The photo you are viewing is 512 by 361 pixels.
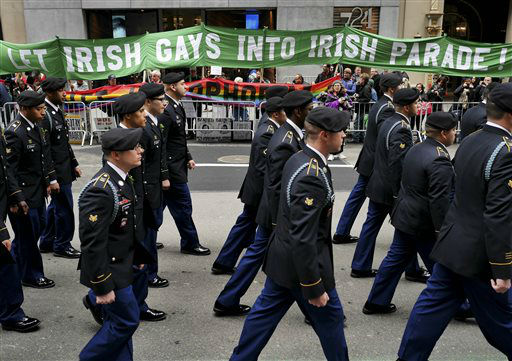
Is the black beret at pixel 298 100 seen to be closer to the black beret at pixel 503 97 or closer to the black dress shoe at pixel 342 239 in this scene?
the black beret at pixel 503 97

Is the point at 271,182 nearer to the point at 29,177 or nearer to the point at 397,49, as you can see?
the point at 29,177

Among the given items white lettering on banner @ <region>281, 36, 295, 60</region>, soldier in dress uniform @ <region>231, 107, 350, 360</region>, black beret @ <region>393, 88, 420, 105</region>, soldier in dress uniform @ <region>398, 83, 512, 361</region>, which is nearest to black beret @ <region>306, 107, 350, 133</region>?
soldier in dress uniform @ <region>231, 107, 350, 360</region>

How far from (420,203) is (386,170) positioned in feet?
3.36

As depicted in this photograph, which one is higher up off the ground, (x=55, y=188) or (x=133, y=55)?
(x=133, y=55)

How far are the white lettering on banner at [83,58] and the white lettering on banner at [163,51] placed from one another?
65.3 inches

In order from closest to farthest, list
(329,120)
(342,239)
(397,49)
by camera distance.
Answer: (329,120) → (342,239) → (397,49)

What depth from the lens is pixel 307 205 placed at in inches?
128

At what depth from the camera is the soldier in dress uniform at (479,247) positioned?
11.2 feet

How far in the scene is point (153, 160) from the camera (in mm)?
5551

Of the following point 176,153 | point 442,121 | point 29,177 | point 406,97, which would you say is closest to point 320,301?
point 442,121

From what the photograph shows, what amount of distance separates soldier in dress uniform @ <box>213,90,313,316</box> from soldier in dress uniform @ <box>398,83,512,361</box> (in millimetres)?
1296

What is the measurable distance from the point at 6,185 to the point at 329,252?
2.96m

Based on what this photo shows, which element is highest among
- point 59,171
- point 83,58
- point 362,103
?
point 83,58

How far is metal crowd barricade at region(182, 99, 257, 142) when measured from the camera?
544 inches
